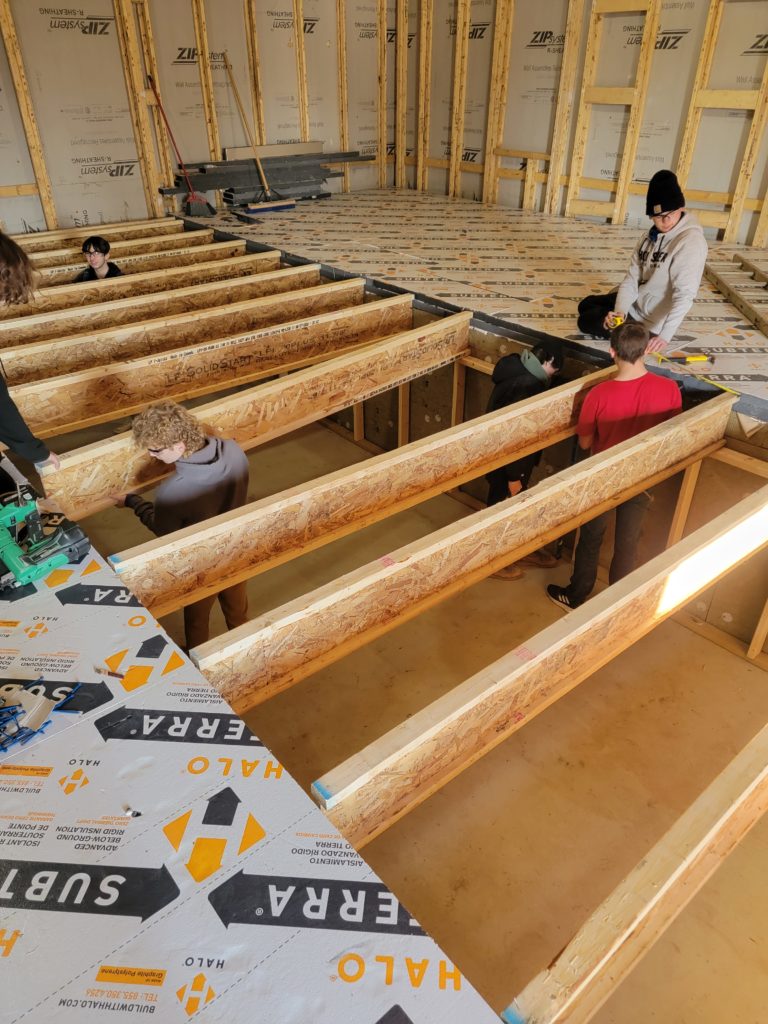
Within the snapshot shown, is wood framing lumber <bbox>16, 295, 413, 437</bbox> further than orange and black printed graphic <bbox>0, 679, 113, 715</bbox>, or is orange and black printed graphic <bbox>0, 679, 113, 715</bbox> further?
wood framing lumber <bbox>16, 295, 413, 437</bbox>

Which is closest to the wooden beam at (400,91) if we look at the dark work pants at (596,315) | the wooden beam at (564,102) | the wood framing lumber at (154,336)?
the wooden beam at (564,102)

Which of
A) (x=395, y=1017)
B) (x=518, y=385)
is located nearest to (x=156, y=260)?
(x=518, y=385)

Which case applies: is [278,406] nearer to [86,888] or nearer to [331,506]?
[331,506]

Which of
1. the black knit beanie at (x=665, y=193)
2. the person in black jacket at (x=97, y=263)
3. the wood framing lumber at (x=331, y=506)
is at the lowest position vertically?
the wood framing lumber at (x=331, y=506)

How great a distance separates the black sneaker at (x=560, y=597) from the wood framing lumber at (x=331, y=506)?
0.94 meters

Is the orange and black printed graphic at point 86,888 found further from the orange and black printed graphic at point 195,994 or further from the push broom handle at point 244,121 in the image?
the push broom handle at point 244,121

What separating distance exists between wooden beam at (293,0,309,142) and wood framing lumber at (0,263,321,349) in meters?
4.11

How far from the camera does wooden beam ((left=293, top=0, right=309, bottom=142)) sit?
7.84m

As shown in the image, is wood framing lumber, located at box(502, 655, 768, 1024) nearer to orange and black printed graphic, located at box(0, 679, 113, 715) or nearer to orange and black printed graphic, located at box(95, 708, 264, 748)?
orange and black printed graphic, located at box(95, 708, 264, 748)

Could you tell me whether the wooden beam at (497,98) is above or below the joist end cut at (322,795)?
above

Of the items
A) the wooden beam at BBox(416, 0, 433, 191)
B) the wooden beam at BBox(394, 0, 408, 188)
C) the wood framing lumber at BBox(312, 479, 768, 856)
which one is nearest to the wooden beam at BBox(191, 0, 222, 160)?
the wooden beam at BBox(394, 0, 408, 188)

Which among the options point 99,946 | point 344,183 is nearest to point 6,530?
point 99,946

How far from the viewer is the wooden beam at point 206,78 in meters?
7.13

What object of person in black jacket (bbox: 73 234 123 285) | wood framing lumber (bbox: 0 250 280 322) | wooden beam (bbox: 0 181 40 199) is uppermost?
wooden beam (bbox: 0 181 40 199)
